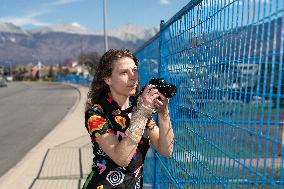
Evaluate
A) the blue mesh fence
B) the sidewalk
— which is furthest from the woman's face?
the sidewalk

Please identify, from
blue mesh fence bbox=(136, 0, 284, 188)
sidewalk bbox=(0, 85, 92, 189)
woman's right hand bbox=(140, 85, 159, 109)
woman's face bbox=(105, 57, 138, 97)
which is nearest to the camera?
blue mesh fence bbox=(136, 0, 284, 188)

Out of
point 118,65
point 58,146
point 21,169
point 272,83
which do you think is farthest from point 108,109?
point 58,146

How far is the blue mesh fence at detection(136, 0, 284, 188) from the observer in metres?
1.43

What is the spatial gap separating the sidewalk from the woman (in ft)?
13.3

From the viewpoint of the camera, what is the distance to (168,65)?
3797 millimetres

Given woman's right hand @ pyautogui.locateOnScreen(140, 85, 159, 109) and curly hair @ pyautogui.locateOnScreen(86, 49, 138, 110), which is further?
curly hair @ pyautogui.locateOnScreen(86, 49, 138, 110)

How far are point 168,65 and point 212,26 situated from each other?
151 centimetres

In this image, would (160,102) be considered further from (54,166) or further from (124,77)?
(54,166)

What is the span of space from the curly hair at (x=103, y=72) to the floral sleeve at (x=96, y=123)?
0.09 metres

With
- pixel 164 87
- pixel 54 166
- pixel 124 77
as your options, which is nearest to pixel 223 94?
pixel 164 87

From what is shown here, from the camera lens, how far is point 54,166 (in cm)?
796

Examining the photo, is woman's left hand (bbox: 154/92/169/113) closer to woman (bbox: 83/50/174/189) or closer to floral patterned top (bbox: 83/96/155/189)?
woman (bbox: 83/50/174/189)

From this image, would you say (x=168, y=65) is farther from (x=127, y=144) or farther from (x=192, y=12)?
(x=127, y=144)

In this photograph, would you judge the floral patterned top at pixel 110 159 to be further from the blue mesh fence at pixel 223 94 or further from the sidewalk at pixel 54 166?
the sidewalk at pixel 54 166
